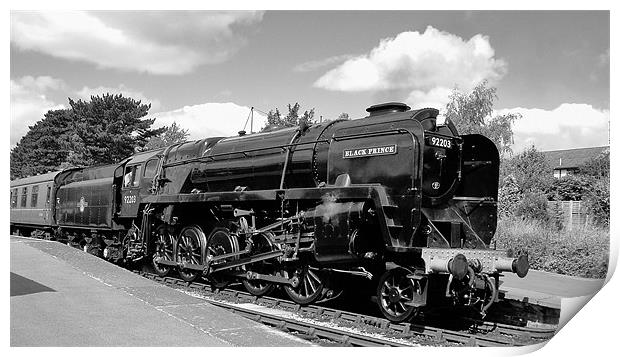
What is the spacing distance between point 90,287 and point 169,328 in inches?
113

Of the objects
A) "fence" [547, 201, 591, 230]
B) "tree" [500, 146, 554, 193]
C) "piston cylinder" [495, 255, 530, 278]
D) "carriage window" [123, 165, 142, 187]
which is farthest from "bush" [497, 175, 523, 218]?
"carriage window" [123, 165, 142, 187]

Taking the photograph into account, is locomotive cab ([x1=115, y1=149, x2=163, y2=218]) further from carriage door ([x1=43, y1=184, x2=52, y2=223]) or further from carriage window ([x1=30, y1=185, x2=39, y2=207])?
carriage window ([x1=30, y1=185, x2=39, y2=207])

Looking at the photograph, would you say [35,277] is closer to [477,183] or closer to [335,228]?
[335,228]

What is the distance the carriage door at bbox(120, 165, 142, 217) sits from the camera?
49.7ft

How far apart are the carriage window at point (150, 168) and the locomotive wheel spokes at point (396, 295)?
8031 millimetres

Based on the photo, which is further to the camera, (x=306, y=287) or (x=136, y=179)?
(x=136, y=179)

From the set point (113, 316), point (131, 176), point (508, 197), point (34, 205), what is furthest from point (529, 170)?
point (113, 316)

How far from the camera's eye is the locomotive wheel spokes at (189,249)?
1254 centimetres

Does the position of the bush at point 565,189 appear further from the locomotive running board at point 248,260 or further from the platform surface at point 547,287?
the locomotive running board at point 248,260

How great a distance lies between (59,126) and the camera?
20.4 meters

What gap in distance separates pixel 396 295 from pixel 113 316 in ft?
13.8

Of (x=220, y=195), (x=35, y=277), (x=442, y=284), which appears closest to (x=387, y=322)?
(x=442, y=284)

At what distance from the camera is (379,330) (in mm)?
8328

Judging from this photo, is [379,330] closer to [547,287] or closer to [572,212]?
[547,287]
